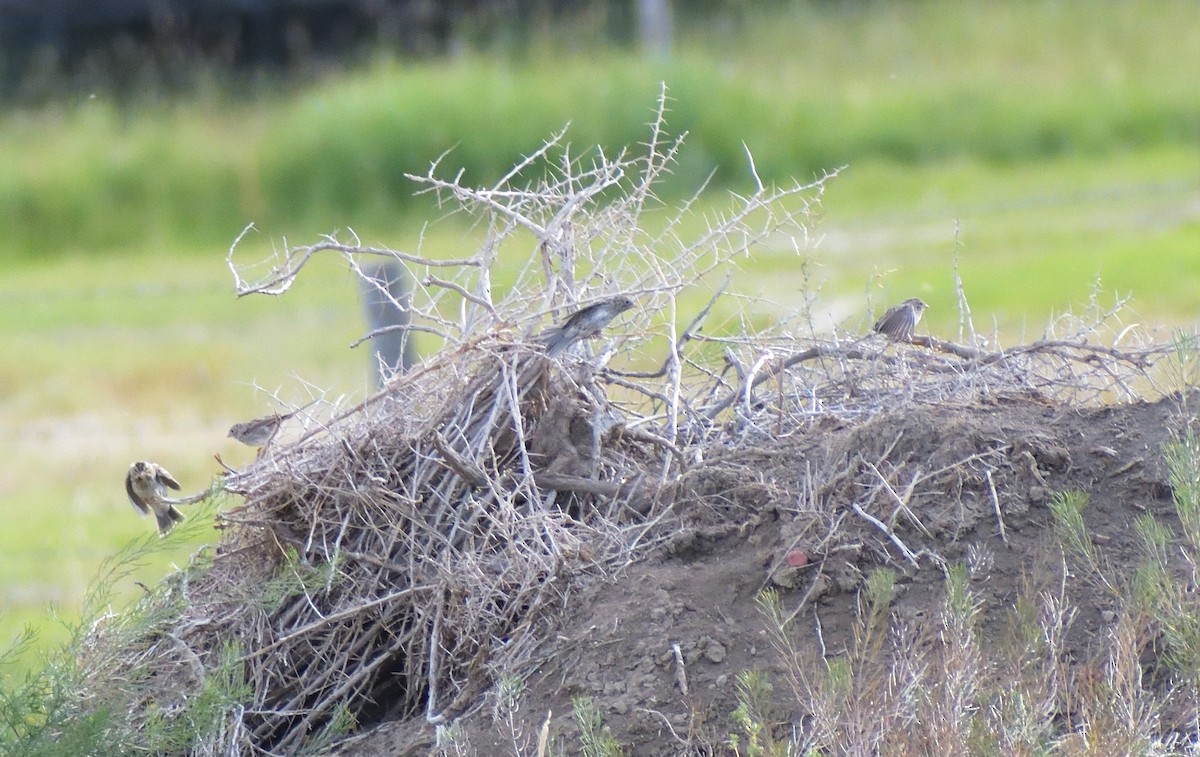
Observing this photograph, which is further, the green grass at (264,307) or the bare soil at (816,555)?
the green grass at (264,307)

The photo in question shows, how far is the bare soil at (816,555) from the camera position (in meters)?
3.07

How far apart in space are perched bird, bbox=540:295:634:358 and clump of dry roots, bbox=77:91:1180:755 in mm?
53

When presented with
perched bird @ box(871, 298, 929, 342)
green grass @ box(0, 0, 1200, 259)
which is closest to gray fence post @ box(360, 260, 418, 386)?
perched bird @ box(871, 298, 929, 342)

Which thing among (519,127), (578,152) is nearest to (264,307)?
(578,152)

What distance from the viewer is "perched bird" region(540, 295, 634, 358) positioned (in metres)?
3.60

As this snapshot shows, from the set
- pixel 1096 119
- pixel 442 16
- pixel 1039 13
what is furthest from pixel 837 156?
pixel 442 16

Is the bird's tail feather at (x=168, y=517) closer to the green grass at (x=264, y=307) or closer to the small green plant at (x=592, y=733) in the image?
the small green plant at (x=592, y=733)

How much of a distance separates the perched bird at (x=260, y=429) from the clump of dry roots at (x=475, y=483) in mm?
66

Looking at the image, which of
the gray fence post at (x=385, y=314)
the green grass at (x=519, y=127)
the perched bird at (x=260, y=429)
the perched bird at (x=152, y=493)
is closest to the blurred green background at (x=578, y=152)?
the green grass at (x=519, y=127)

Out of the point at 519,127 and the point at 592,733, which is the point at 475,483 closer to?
the point at 592,733

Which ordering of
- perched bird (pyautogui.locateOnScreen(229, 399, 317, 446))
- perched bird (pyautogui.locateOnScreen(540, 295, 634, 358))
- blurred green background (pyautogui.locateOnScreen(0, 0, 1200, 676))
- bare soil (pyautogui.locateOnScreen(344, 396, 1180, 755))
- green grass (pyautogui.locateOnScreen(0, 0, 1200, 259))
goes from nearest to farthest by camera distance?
bare soil (pyautogui.locateOnScreen(344, 396, 1180, 755)) < perched bird (pyautogui.locateOnScreen(540, 295, 634, 358)) < perched bird (pyautogui.locateOnScreen(229, 399, 317, 446)) < blurred green background (pyautogui.locateOnScreen(0, 0, 1200, 676)) < green grass (pyautogui.locateOnScreen(0, 0, 1200, 259))

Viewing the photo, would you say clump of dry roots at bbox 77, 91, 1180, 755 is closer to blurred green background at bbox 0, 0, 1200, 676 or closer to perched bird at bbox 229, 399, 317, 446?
perched bird at bbox 229, 399, 317, 446

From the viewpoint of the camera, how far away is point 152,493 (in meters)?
3.88

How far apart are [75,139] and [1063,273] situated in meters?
10.6
